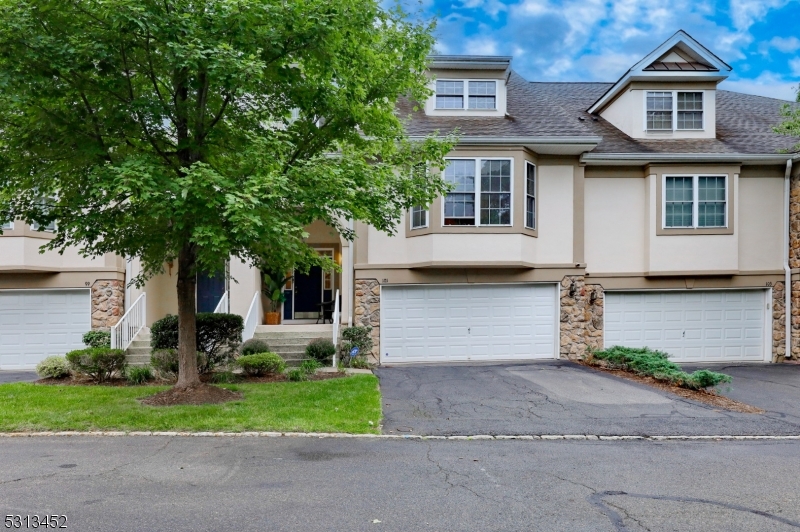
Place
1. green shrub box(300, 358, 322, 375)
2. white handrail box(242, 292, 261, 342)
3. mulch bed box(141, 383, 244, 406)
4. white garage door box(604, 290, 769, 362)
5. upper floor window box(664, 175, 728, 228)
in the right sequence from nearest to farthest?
mulch bed box(141, 383, 244, 406) < green shrub box(300, 358, 322, 375) < white handrail box(242, 292, 261, 342) < upper floor window box(664, 175, 728, 228) < white garage door box(604, 290, 769, 362)

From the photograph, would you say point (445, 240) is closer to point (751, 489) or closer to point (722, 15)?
point (751, 489)

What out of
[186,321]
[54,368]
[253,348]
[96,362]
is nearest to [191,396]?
[186,321]

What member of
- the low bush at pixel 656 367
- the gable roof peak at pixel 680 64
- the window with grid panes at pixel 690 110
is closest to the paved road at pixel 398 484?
the low bush at pixel 656 367

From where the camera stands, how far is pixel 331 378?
1133 cm

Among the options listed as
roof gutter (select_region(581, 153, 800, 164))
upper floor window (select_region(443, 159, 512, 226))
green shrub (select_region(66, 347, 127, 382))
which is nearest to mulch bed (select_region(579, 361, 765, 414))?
upper floor window (select_region(443, 159, 512, 226))

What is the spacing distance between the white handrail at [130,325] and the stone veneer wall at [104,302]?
0.38 m

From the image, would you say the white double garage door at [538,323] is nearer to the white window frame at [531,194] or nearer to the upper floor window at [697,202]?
the white window frame at [531,194]

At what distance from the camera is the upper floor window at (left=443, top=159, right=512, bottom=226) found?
44.6ft

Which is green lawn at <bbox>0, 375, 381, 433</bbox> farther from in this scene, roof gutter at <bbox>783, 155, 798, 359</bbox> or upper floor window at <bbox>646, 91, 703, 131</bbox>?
roof gutter at <bbox>783, 155, 798, 359</bbox>

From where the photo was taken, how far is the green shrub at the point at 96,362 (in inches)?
419

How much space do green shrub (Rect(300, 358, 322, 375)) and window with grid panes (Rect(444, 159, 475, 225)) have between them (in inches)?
183

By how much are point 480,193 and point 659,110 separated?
6.24 meters

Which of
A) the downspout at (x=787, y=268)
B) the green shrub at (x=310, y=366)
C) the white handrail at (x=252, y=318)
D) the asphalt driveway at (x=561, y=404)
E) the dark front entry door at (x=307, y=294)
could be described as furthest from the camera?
the dark front entry door at (x=307, y=294)

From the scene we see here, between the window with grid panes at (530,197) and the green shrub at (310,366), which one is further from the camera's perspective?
the window with grid panes at (530,197)
